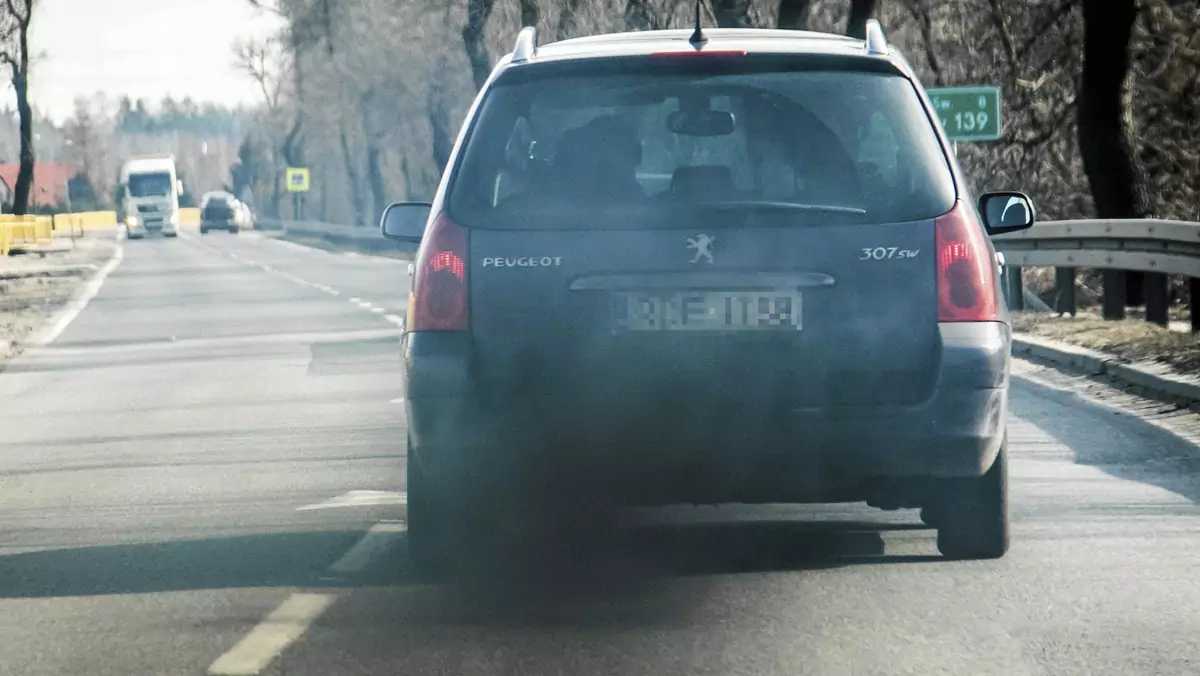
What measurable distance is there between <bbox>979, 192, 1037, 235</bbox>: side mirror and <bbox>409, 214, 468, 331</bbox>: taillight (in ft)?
7.76

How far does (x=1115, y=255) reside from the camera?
56.6 ft

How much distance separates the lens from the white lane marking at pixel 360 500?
28.9 ft

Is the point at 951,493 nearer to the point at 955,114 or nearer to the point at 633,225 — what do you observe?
the point at 633,225

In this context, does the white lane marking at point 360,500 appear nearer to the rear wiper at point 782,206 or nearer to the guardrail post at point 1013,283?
the rear wiper at point 782,206

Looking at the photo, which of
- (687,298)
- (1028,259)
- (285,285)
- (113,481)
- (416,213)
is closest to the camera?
(687,298)

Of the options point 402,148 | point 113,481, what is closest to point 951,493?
point 113,481

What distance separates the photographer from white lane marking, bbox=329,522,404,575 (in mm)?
7137

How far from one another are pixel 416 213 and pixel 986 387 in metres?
2.45

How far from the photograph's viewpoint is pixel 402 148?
93062 mm

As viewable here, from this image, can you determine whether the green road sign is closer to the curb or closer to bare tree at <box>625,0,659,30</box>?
the curb

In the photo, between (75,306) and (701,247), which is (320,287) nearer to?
(75,306)

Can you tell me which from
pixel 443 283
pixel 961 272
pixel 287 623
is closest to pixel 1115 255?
pixel 961 272

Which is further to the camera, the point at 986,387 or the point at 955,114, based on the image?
the point at 955,114

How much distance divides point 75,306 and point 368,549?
24984 mm
